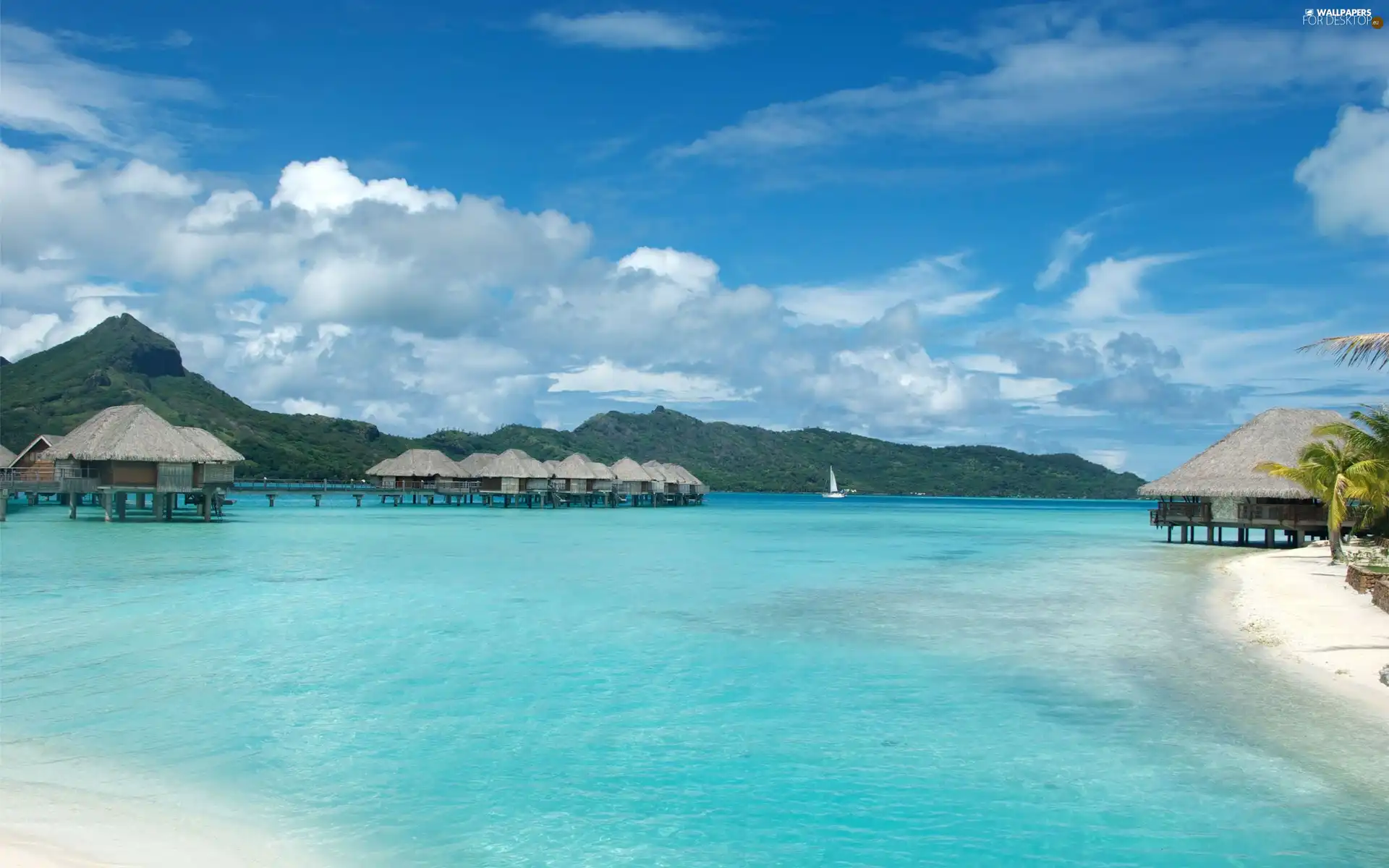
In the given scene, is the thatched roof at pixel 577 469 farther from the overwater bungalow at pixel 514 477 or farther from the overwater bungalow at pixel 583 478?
the overwater bungalow at pixel 514 477

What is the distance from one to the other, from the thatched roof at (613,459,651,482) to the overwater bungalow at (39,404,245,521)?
113 feet

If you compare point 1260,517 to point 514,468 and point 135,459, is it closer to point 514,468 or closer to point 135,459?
point 135,459

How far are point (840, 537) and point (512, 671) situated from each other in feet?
96.1

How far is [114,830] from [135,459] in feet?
108

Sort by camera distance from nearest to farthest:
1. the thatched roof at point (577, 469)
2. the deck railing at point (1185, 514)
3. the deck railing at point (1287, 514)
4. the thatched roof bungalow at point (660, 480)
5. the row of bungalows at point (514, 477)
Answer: the deck railing at point (1287, 514)
the deck railing at point (1185, 514)
the row of bungalows at point (514, 477)
the thatched roof at point (577, 469)
the thatched roof bungalow at point (660, 480)

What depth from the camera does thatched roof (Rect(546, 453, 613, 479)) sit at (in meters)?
63.7

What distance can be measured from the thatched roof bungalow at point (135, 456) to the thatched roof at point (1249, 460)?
33397 millimetres

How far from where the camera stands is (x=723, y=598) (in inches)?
666

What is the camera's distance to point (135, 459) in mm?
33750

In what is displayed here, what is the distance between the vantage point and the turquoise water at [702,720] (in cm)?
577

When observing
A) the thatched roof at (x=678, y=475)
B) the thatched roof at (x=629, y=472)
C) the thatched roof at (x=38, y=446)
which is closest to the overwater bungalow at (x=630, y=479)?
the thatched roof at (x=629, y=472)

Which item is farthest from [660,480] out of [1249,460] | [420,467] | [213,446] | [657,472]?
[1249,460]

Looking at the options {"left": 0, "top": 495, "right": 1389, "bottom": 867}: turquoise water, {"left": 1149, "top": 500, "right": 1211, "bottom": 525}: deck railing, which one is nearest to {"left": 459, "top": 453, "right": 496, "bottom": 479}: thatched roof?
{"left": 1149, "top": 500, "right": 1211, "bottom": 525}: deck railing

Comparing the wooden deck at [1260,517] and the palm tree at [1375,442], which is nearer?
the palm tree at [1375,442]
